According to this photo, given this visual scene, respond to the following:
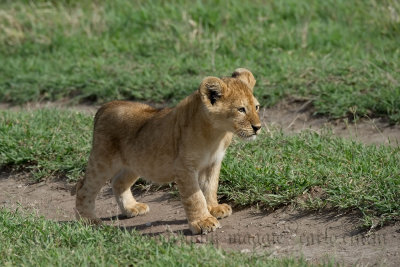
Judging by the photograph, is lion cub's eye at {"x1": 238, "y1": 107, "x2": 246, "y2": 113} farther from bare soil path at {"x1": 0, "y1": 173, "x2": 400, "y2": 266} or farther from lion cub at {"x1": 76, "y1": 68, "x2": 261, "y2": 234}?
bare soil path at {"x1": 0, "y1": 173, "x2": 400, "y2": 266}

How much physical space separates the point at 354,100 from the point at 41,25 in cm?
528

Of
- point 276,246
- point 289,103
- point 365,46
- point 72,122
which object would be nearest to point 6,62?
point 72,122

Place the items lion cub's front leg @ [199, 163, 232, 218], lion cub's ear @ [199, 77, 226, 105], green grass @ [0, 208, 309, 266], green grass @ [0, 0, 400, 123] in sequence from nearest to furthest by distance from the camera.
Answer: green grass @ [0, 208, 309, 266], lion cub's ear @ [199, 77, 226, 105], lion cub's front leg @ [199, 163, 232, 218], green grass @ [0, 0, 400, 123]

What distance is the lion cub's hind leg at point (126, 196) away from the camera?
21.5 ft

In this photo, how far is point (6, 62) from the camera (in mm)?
10727

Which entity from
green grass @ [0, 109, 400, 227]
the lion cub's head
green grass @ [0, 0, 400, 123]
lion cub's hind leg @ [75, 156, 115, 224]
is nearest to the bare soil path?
green grass @ [0, 109, 400, 227]

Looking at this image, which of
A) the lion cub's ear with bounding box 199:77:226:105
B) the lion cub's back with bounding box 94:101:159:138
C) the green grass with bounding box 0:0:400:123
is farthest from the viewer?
the green grass with bounding box 0:0:400:123

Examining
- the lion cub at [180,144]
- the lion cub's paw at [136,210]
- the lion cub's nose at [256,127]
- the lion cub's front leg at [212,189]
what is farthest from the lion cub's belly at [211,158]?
the lion cub's paw at [136,210]

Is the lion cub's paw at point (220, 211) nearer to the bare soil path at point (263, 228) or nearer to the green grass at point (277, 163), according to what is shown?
the bare soil path at point (263, 228)

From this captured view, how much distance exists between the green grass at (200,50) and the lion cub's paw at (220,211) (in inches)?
99.4

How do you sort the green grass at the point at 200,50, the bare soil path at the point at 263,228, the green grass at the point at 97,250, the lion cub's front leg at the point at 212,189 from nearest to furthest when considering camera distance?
the green grass at the point at 97,250 < the bare soil path at the point at 263,228 < the lion cub's front leg at the point at 212,189 < the green grass at the point at 200,50

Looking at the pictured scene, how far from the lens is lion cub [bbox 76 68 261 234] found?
18.7 feet

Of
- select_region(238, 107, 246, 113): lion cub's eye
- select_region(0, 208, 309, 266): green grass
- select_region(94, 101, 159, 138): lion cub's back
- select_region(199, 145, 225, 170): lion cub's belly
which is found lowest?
select_region(0, 208, 309, 266): green grass

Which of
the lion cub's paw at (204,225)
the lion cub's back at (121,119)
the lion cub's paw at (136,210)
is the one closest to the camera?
the lion cub's paw at (204,225)
